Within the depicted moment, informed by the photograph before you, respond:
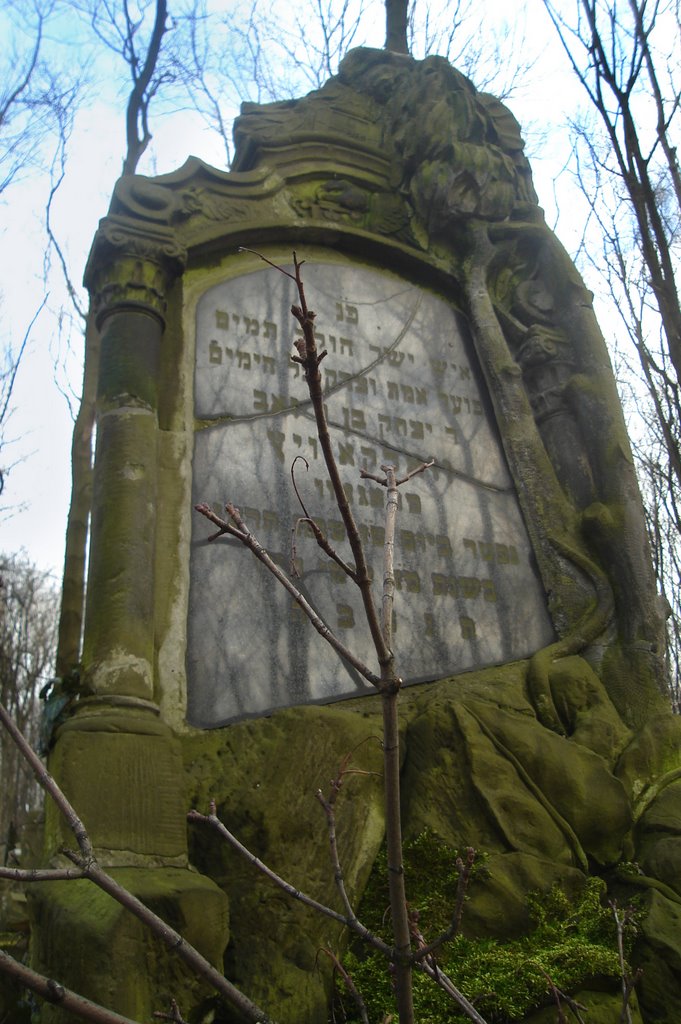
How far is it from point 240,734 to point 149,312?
77.4 inches

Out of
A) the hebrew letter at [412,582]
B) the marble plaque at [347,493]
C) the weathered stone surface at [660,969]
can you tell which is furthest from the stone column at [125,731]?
the weathered stone surface at [660,969]

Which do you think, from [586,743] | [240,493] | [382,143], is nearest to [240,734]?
[240,493]

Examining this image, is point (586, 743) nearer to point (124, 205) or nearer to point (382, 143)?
point (124, 205)

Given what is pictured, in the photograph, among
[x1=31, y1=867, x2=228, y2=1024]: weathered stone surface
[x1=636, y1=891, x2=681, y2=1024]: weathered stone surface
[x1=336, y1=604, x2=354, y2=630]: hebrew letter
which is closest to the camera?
[x1=31, y1=867, x2=228, y2=1024]: weathered stone surface

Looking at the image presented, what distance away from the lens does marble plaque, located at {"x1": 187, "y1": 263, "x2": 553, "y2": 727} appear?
383 cm

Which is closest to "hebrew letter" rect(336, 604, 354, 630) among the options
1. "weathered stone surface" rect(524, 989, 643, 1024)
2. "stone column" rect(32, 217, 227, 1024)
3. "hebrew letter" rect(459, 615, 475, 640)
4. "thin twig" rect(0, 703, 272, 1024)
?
"hebrew letter" rect(459, 615, 475, 640)

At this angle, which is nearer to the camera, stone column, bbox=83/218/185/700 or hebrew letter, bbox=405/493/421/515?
stone column, bbox=83/218/185/700

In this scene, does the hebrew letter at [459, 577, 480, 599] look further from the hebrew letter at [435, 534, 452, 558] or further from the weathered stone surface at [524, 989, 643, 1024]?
the weathered stone surface at [524, 989, 643, 1024]

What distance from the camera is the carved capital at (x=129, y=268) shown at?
4281 mm

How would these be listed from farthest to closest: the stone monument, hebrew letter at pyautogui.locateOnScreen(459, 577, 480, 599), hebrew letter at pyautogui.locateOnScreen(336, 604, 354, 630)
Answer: hebrew letter at pyautogui.locateOnScreen(459, 577, 480, 599) < hebrew letter at pyautogui.locateOnScreen(336, 604, 354, 630) < the stone monument

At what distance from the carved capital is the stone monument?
0.05 ft

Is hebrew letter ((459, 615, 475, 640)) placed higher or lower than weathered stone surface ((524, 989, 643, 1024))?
higher

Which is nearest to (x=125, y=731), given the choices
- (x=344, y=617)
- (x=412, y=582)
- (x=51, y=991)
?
(x=344, y=617)

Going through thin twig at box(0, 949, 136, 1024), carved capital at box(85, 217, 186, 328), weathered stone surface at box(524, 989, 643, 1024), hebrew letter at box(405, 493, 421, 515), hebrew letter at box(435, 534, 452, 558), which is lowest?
weathered stone surface at box(524, 989, 643, 1024)
